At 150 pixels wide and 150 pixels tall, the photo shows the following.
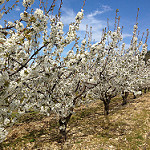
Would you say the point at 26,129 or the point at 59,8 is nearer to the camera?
the point at 59,8

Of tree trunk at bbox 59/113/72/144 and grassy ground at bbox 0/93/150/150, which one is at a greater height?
tree trunk at bbox 59/113/72/144

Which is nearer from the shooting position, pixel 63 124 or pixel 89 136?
pixel 63 124

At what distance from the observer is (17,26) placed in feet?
14.0

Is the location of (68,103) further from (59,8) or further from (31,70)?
(59,8)

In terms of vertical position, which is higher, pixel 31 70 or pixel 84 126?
pixel 31 70

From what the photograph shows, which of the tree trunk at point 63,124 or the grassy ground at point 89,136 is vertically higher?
the tree trunk at point 63,124

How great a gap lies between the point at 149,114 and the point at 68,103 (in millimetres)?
10288

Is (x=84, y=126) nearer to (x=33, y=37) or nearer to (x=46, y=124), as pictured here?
(x=46, y=124)

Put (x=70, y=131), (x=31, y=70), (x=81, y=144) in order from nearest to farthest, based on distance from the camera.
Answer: (x=31, y=70) < (x=81, y=144) < (x=70, y=131)

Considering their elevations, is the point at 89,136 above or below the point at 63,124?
below

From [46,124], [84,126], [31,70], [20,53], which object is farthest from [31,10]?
[46,124]

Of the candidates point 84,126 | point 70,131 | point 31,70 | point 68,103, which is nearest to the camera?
point 31,70

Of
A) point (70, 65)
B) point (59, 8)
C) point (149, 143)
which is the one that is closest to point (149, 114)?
point (149, 143)

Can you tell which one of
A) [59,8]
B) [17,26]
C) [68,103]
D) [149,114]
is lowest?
[149,114]
